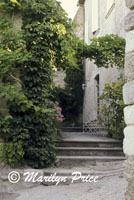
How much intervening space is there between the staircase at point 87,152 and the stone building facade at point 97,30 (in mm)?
2716

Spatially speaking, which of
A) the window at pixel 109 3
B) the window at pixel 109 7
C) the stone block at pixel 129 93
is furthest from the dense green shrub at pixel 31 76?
the window at pixel 109 3

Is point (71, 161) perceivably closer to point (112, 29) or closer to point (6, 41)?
point (6, 41)

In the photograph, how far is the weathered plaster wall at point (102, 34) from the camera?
864 centimetres

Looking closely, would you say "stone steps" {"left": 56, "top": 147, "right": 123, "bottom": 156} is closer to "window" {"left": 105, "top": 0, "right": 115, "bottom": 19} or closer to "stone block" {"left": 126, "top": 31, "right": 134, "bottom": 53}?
"stone block" {"left": 126, "top": 31, "right": 134, "bottom": 53}

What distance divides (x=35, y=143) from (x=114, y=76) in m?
4.66

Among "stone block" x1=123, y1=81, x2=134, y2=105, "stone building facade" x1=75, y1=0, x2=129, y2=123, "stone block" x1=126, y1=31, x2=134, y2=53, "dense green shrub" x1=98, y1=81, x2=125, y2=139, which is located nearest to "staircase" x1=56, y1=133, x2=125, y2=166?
"dense green shrub" x1=98, y1=81, x2=125, y2=139

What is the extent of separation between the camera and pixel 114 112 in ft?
26.5

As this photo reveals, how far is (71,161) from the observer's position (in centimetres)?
569

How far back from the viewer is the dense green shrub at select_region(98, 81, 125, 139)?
7.13 meters

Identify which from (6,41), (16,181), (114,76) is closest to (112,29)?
(114,76)

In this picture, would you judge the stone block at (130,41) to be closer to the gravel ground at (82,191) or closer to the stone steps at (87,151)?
the gravel ground at (82,191)

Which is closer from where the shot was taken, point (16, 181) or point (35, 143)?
point (16, 181)

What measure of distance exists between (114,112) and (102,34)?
4031 mm

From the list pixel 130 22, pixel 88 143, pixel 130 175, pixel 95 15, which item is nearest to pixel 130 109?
pixel 130 175
